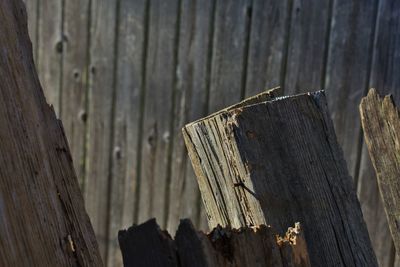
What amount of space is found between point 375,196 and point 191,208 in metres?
1.12

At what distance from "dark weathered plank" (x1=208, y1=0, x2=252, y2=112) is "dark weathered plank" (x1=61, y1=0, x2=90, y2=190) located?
2.92 ft

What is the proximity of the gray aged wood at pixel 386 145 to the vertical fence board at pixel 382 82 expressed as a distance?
1584 millimetres

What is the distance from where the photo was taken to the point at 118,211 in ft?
17.2

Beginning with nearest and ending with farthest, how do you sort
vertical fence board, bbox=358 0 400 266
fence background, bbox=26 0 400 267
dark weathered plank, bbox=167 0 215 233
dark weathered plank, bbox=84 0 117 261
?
vertical fence board, bbox=358 0 400 266
fence background, bbox=26 0 400 267
dark weathered plank, bbox=167 0 215 233
dark weathered plank, bbox=84 0 117 261

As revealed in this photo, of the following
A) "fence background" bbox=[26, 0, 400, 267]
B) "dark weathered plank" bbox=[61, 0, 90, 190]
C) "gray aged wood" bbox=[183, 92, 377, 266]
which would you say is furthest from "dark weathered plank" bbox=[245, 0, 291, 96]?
"gray aged wood" bbox=[183, 92, 377, 266]

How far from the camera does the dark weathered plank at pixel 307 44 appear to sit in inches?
177

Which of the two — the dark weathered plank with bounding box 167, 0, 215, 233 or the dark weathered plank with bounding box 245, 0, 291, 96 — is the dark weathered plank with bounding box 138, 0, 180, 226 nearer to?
the dark weathered plank with bounding box 167, 0, 215, 233

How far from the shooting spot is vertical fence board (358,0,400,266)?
4359 millimetres

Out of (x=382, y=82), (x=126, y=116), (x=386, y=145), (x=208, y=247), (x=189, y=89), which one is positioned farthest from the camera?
(x=126, y=116)

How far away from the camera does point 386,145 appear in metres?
2.82

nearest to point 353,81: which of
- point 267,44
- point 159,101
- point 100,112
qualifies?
point 267,44

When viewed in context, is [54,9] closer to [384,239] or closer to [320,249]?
[384,239]

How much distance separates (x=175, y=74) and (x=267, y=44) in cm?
61

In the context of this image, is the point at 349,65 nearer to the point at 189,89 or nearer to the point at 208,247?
the point at 189,89
